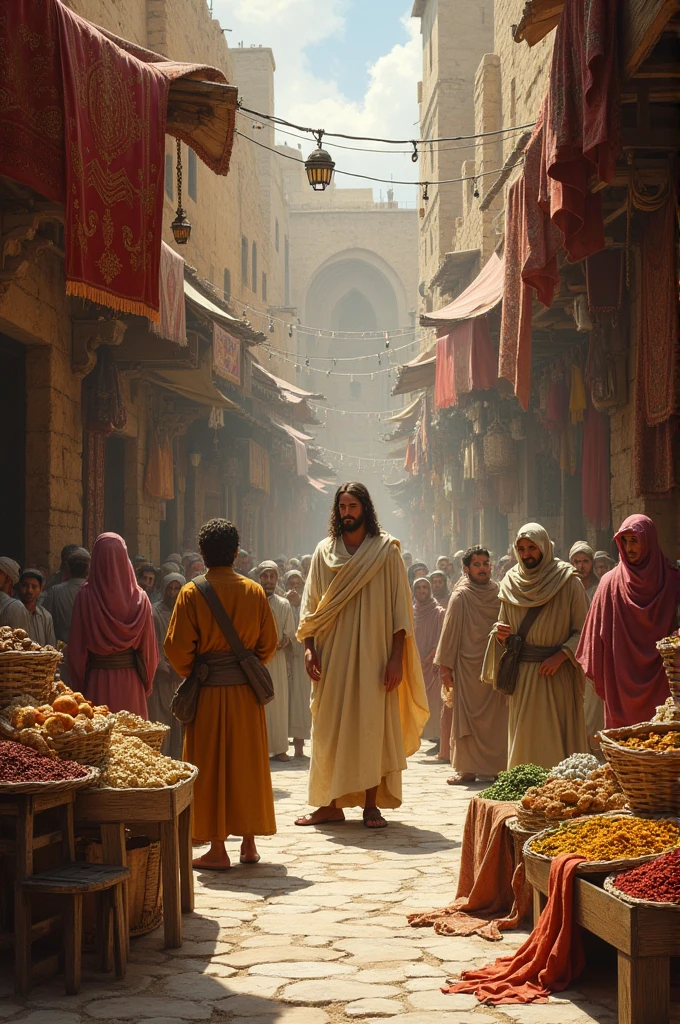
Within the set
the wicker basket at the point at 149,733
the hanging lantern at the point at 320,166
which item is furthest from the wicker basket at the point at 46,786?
the hanging lantern at the point at 320,166

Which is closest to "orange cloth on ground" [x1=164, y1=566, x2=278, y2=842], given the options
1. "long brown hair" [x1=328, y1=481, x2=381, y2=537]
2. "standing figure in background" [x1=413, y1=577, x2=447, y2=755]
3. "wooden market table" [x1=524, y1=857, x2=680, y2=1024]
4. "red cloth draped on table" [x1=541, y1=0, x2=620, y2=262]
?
"long brown hair" [x1=328, y1=481, x2=381, y2=537]

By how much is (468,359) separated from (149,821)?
10108mm

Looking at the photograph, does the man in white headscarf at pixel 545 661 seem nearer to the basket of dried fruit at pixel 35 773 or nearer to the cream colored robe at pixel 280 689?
the basket of dried fruit at pixel 35 773

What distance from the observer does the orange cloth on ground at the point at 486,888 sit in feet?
15.6

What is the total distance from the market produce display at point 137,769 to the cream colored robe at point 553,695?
7.71 ft

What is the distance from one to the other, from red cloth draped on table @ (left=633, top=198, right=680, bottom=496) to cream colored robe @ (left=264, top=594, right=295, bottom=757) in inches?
133

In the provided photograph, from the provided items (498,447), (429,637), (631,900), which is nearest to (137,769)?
(631,900)

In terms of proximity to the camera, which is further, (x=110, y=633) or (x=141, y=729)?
(x=110, y=633)

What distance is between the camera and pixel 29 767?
4.20m

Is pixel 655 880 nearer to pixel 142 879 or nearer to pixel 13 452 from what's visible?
pixel 142 879

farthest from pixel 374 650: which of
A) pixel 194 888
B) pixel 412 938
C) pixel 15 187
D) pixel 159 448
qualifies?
pixel 159 448

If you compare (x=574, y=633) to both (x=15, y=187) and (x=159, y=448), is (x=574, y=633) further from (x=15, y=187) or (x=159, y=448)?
(x=159, y=448)

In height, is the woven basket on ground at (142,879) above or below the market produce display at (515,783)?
below

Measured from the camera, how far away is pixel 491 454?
16.2 metres
